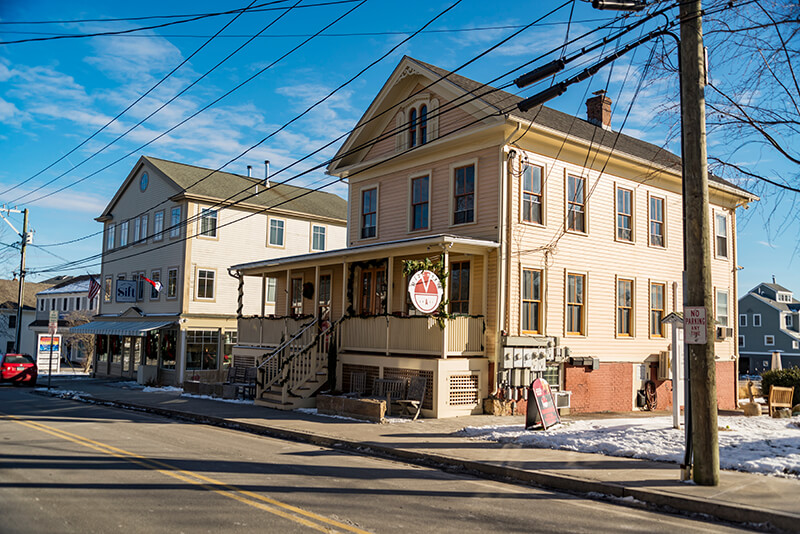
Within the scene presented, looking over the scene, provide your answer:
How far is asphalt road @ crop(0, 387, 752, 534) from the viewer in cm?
677

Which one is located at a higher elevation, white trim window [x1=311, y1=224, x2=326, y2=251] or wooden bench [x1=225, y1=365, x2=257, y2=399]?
white trim window [x1=311, y1=224, x2=326, y2=251]

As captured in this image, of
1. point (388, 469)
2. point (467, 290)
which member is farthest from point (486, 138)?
point (388, 469)

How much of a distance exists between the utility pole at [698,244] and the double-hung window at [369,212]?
14.0 metres

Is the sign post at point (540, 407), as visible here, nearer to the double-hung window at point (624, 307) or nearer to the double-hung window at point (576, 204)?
the double-hung window at point (576, 204)

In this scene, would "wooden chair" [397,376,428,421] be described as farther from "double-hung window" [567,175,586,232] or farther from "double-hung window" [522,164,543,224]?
"double-hung window" [567,175,586,232]

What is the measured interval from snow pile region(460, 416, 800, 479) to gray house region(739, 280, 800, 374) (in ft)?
188

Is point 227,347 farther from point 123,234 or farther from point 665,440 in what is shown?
point 665,440

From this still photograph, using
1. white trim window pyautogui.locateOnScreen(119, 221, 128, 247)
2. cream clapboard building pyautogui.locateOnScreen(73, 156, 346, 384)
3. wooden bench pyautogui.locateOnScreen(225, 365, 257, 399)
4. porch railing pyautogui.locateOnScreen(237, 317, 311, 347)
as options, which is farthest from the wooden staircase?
white trim window pyautogui.locateOnScreen(119, 221, 128, 247)

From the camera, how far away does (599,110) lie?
2453 cm

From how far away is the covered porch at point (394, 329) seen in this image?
16859 millimetres

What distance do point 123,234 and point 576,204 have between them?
27.9 meters

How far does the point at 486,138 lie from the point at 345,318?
22.3 feet

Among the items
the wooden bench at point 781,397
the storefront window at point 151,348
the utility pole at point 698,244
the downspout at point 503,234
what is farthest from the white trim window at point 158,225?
the utility pole at point 698,244

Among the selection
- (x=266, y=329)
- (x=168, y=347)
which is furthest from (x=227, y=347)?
(x=266, y=329)
